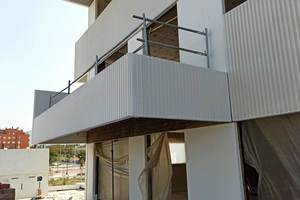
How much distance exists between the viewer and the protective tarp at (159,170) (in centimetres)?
532

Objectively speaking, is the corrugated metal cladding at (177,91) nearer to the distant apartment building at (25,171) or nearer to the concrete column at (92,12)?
the concrete column at (92,12)

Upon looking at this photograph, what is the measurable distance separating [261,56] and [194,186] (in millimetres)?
2401

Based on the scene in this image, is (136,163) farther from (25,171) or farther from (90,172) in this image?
(25,171)

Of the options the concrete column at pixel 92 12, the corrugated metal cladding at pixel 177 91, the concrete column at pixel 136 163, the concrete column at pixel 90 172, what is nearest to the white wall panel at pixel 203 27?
the corrugated metal cladding at pixel 177 91

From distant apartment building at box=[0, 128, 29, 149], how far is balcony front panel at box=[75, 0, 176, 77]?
665 cm

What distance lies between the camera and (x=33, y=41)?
9508 millimetres

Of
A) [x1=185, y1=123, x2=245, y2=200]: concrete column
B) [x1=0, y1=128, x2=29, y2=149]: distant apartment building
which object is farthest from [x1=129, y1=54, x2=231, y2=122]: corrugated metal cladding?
[x1=0, y1=128, x2=29, y2=149]: distant apartment building

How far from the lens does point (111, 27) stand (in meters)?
8.12

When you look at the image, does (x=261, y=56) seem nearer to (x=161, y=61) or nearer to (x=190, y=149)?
(x=161, y=61)

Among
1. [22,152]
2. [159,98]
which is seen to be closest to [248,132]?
[159,98]

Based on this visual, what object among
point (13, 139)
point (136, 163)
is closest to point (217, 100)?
point (136, 163)

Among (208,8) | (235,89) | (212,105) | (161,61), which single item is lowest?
(212,105)

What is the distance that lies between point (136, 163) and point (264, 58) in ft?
13.2

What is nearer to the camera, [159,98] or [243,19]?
[159,98]
